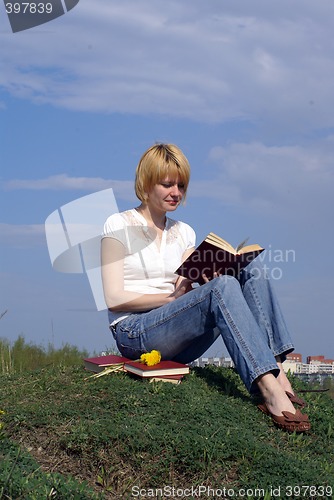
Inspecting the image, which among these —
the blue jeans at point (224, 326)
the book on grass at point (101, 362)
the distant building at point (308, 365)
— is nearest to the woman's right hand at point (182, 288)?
the blue jeans at point (224, 326)

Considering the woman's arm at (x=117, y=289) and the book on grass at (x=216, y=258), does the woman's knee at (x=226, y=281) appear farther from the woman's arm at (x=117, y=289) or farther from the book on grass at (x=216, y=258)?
the woman's arm at (x=117, y=289)

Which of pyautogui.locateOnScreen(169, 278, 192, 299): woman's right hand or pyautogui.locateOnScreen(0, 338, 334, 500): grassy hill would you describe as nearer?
pyautogui.locateOnScreen(0, 338, 334, 500): grassy hill

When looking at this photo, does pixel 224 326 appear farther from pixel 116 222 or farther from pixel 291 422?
pixel 116 222

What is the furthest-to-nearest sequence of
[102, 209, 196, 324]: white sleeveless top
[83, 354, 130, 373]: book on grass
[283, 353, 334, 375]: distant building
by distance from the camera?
1. [283, 353, 334, 375]: distant building
2. [83, 354, 130, 373]: book on grass
3. [102, 209, 196, 324]: white sleeveless top

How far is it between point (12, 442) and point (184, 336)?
1.56 meters

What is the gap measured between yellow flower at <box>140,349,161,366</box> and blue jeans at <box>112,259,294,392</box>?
2.5 inches

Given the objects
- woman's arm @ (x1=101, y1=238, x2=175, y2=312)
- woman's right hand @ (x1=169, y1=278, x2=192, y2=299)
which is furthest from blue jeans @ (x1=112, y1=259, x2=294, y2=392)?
woman's right hand @ (x1=169, y1=278, x2=192, y2=299)

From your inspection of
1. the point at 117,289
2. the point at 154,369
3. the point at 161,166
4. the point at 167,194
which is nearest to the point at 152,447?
the point at 154,369

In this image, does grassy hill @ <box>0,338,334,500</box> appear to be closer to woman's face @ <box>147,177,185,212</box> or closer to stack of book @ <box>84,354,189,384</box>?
stack of book @ <box>84,354,189,384</box>

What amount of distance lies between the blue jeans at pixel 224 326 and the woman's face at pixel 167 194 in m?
0.83

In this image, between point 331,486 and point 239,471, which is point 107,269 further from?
point 331,486

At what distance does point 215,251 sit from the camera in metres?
5.46

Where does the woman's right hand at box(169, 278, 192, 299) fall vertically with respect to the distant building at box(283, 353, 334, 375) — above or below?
above

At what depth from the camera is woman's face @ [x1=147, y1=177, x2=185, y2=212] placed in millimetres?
6145
